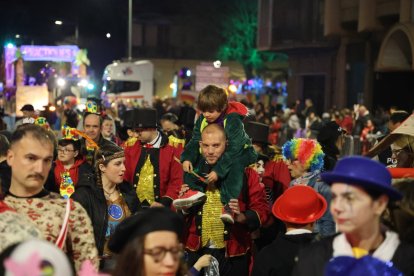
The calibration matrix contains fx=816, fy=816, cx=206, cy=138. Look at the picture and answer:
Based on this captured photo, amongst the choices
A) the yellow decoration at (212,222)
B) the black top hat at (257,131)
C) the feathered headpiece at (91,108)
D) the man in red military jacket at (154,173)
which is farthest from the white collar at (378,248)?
the feathered headpiece at (91,108)

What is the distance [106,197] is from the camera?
23.6ft

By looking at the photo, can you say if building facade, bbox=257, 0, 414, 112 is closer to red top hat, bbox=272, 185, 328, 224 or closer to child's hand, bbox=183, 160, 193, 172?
A: child's hand, bbox=183, 160, 193, 172

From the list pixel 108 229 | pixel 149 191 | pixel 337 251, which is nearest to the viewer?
pixel 337 251

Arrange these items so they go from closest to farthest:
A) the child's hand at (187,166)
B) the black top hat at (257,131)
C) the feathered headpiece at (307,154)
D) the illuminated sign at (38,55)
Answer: the child's hand at (187,166) → the feathered headpiece at (307,154) → the black top hat at (257,131) → the illuminated sign at (38,55)

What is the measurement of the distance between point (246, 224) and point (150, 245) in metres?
3.71

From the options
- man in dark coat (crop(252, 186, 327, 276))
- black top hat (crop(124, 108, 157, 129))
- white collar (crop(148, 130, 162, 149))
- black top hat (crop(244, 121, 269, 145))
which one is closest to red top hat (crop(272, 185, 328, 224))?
man in dark coat (crop(252, 186, 327, 276))

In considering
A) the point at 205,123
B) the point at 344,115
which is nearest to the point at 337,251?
the point at 205,123

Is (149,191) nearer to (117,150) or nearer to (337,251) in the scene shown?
(117,150)

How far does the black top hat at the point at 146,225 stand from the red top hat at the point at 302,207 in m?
1.70

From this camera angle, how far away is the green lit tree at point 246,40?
69688 mm

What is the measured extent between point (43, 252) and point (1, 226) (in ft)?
3.08

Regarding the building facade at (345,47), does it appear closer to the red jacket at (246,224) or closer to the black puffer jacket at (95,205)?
the red jacket at (246,224)

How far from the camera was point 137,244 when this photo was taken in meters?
4.15

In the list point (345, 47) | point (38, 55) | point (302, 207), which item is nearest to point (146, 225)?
point (302, 207)
